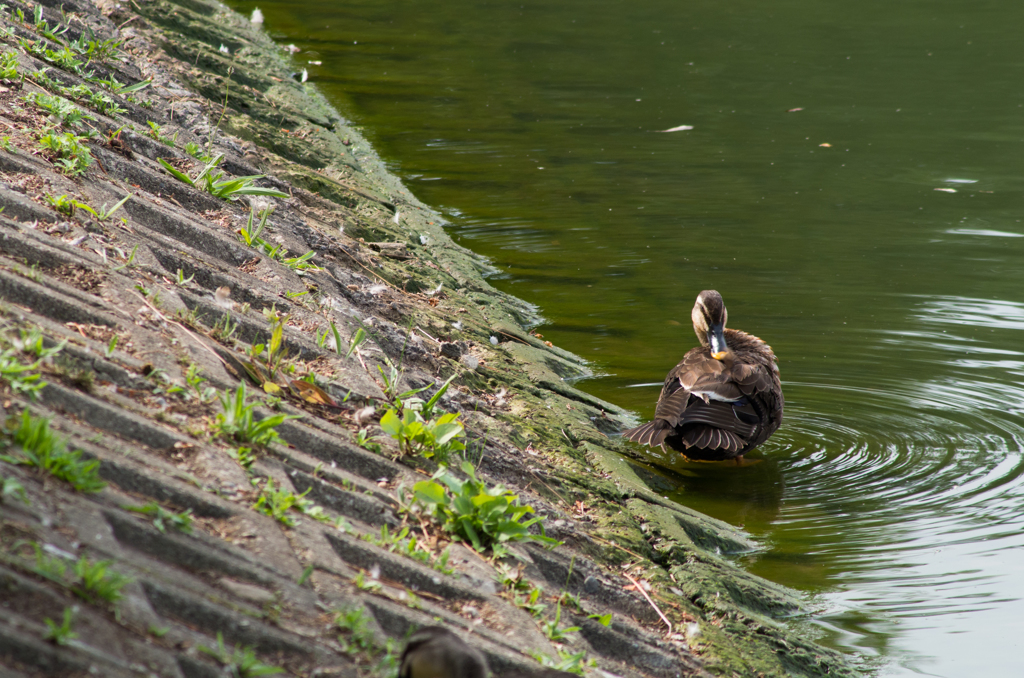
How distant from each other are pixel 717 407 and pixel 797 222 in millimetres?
4022

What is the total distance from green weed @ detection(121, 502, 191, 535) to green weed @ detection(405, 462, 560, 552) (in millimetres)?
808

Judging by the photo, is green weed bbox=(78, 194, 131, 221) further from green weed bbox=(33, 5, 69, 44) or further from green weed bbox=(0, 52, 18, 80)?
green weed bbox=(33, 5, 69, 44)

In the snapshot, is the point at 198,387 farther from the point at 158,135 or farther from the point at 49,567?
the point at 158,135

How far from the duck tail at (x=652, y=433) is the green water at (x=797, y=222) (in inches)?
11.6

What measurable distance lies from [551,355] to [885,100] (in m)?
7.96

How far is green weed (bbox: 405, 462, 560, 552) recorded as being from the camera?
303cm

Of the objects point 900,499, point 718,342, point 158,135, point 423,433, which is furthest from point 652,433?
point 158,135

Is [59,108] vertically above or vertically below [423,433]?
above

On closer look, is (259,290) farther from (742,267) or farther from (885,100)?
(885,100)

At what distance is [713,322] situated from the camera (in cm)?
578

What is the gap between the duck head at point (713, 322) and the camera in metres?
5.59

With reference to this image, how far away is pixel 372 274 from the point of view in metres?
5.32

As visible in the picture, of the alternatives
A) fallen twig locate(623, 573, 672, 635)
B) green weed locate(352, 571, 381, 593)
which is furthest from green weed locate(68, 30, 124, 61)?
fallen twig locate(623, 573, 672, 635)

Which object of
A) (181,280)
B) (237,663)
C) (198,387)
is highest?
(181,280)
